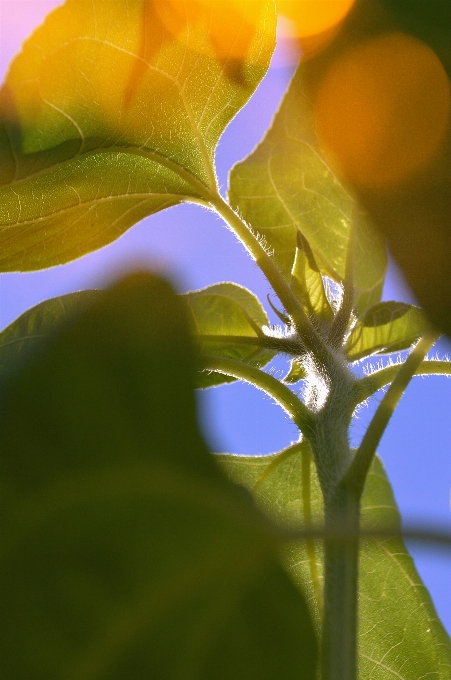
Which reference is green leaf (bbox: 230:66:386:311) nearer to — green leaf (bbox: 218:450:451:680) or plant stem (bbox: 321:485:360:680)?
green leaf (bbox: 218:450:451:680)

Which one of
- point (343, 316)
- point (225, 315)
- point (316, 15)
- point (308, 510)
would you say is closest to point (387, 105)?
point (316, 15)

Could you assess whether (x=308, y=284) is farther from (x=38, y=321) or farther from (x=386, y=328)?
(x=38, y=321)

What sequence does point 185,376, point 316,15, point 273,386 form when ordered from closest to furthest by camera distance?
point 185,376, point 316,15, point 273,386

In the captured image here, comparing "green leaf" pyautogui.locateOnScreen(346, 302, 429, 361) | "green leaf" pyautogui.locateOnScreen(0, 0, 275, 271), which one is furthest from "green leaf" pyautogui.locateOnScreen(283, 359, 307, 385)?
"green leaf" pyautogui.locateOnScreen(0, 0, 275, 271)

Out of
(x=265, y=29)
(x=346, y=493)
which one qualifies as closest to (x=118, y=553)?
(x=346, y=493)

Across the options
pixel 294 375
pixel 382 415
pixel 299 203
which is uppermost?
pixel 299 203

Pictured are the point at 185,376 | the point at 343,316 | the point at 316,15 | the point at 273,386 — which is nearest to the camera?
the point at 185,376

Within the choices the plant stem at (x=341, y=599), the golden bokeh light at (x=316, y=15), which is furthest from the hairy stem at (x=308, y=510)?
the golden bokeh light at (x=316, y=15)
